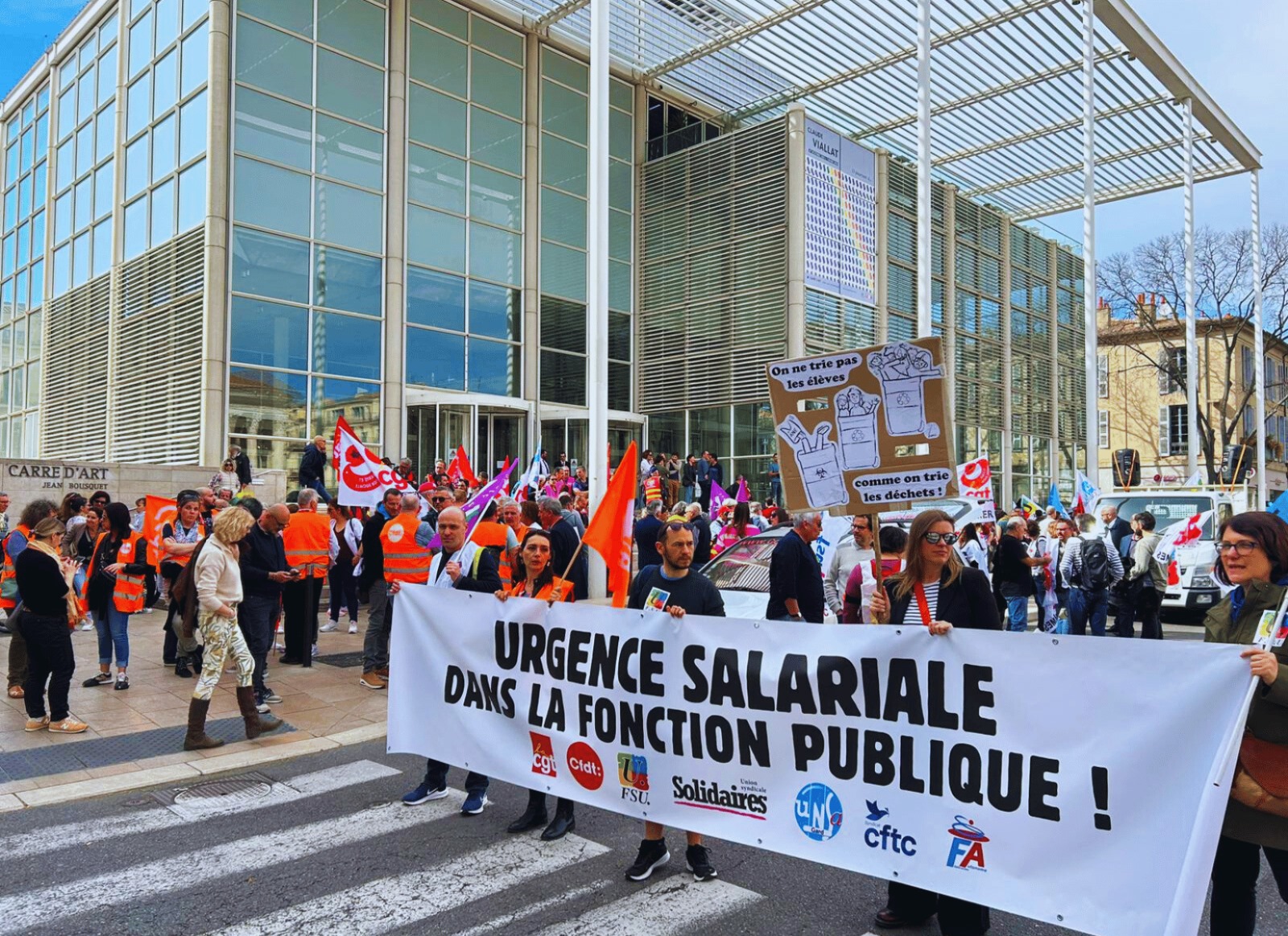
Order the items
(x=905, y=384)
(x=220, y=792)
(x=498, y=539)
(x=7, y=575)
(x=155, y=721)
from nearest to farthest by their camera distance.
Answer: (x=905, y=384) < (x=220, y=792) < (x=155, y=721) < (x=498, y=539) < (x=7, y=575)

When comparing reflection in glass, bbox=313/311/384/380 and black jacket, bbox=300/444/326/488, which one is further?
reflection in glass, bbox=313/311/384/380

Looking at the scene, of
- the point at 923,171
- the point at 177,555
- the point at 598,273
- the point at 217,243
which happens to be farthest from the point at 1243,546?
the point at 217,243

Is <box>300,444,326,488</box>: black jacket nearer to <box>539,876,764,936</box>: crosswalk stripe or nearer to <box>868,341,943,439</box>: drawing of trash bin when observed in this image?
<box>539,876,764,936</box>: crosswalk stripe

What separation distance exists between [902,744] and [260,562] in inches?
261

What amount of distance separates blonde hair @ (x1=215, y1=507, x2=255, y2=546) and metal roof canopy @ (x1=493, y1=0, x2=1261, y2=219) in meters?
19.5

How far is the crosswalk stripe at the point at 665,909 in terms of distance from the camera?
4172 mm

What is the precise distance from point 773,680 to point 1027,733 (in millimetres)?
1134

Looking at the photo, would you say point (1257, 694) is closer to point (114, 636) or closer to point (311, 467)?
point (114, 636)

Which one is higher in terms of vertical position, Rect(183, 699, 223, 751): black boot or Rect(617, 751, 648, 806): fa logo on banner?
Rect(617, 751, 648, 806): fa logo on banner

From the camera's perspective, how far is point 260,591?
8633 millimetres

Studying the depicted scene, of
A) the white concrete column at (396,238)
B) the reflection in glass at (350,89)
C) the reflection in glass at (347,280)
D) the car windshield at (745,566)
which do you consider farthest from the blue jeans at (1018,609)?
the reflection in glass at (350,89)

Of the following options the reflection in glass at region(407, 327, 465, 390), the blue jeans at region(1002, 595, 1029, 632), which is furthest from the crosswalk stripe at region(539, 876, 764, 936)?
the reflection in glass at region(407, 327, 465, 390)

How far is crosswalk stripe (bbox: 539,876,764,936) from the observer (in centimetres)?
417

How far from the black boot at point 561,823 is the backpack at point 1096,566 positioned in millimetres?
7745
